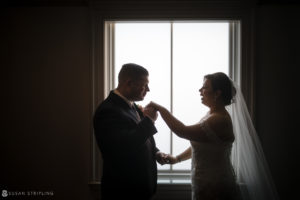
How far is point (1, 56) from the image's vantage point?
1977 millimetres

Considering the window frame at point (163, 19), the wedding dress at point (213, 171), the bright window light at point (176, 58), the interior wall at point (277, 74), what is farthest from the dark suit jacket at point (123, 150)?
the interior wall at point (277, 74)

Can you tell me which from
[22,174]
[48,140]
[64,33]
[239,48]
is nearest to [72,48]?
[64,33]

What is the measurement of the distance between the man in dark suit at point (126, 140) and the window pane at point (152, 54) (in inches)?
20.4

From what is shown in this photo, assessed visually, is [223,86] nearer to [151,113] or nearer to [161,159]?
[151,113]

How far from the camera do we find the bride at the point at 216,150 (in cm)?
151

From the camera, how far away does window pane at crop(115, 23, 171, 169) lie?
2043 mm

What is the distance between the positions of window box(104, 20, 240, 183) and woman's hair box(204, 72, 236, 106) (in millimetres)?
467

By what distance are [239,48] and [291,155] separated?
3.73ft

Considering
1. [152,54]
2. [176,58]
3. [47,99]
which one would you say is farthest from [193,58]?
[47,99]

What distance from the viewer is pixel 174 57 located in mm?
2043

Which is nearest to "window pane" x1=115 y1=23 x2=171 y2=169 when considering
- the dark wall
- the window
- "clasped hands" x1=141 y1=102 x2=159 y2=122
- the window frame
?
the window

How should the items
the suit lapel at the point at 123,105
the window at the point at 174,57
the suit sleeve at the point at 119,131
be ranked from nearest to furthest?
1. the suit sleeve at the point at 119,131
2. the suit lapel at the point at 123,105
3. the window at the point at 174,57

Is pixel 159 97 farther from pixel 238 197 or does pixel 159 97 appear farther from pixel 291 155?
pixel 291 155

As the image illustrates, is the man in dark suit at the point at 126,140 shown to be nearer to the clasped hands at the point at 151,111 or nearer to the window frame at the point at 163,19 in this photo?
the clasped hands at the point at 151,111
